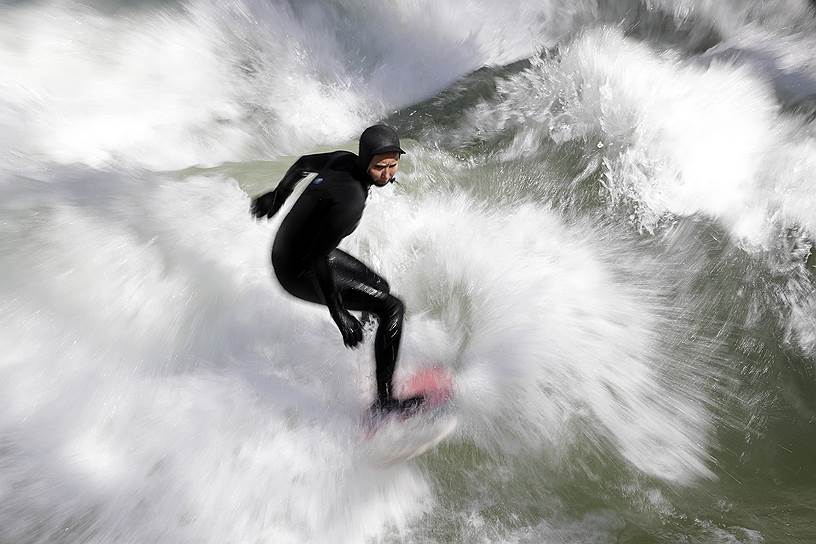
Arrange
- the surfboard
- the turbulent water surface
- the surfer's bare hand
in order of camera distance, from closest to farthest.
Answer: the surfer's bare hand
the turbulent water surface
the surfboard

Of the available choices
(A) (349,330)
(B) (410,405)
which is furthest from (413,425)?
(A) (349,330)

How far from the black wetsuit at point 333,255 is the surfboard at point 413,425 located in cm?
11

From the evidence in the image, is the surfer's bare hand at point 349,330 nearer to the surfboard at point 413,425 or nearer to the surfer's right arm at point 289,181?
the surfer's right arm at point 289,181

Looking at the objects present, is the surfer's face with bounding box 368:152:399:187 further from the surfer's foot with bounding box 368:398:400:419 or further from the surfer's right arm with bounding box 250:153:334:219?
the surfer's foot with bounding box 368:398:400:419

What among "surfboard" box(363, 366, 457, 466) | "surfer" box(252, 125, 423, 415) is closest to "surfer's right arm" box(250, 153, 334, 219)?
"surfer" box(252, 125, 423, 415)

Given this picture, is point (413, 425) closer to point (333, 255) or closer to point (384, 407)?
point (384, 407)

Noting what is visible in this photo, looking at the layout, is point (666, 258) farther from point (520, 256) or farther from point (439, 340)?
point (439, 340)

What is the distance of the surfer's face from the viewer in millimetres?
2584

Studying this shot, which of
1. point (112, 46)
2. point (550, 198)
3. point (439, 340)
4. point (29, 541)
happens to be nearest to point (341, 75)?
point (112, 46)

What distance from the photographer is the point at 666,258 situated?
4406 mm

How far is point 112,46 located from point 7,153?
181cm

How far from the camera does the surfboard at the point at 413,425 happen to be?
128 inches

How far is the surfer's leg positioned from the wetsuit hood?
0.65 m

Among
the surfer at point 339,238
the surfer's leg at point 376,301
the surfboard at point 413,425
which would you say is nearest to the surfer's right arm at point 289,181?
the surfer at point 339,238
